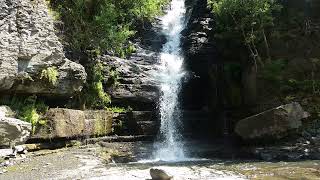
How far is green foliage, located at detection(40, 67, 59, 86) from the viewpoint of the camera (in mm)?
17416

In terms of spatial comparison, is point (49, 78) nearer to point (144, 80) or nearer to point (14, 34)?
point (14, 34)

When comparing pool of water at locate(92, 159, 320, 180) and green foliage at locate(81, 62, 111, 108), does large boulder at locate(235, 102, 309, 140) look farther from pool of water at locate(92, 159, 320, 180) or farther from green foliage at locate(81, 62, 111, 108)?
green foliage at locate(81, 62, 111, 108)

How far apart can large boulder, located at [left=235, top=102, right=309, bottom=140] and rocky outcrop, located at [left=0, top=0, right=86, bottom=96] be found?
27.3 ft

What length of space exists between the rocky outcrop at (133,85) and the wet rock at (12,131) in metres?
6.31

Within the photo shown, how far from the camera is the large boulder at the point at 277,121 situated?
17.4 metres

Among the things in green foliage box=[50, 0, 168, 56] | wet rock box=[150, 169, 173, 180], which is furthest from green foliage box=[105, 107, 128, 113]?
wet rock box=[150, 169, 173, 180]

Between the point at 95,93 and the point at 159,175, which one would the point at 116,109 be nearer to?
the point at 95,93

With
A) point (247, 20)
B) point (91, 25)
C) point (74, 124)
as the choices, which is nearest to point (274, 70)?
point (247, 20)

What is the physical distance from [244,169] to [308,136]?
5753 mm

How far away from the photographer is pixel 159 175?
34.6 ft

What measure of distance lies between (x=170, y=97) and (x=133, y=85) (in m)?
2.29

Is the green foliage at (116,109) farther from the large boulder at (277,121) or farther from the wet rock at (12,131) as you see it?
the large boulder at (277,121)

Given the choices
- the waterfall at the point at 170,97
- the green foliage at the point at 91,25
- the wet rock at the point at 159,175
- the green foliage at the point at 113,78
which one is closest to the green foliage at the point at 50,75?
the green foliage at the point at 91,25

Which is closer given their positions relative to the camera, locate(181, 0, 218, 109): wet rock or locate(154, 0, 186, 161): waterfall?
locate(154, 0, 186, 161): waterfall
